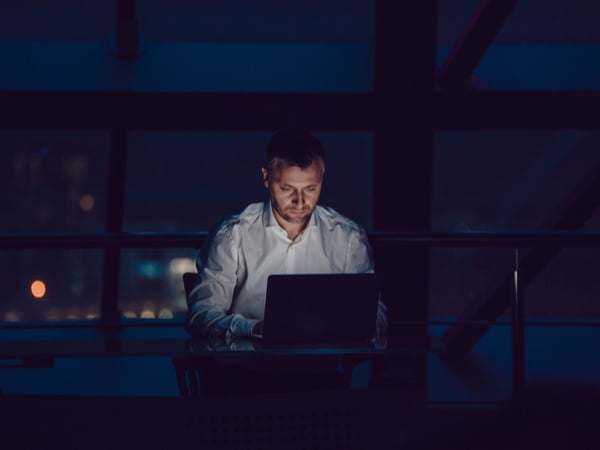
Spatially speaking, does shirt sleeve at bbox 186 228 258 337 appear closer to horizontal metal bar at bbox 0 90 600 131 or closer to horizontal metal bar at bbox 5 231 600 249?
horizontal metal bar at bbox 5 231 600 249

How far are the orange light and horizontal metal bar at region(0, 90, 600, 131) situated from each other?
0.91m

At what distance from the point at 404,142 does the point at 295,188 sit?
200 centimetres

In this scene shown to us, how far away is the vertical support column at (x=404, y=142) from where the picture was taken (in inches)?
146

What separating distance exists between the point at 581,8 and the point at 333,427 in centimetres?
367

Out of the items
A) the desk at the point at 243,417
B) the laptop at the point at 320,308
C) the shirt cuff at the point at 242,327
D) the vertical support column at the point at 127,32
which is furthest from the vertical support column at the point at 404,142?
the desk at the point at 243,417

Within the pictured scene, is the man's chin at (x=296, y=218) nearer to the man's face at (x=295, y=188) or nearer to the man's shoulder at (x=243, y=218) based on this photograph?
the man's face at (x=295, y=188)

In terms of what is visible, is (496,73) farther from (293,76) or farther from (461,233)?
(461,233)

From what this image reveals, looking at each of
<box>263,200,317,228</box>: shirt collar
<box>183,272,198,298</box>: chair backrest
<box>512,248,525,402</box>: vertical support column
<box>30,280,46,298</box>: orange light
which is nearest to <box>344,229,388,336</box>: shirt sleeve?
<box>263,200,317,228</box>: shirt collar

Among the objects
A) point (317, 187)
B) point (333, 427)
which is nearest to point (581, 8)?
point (317, 187)

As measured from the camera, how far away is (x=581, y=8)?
4.12 meters

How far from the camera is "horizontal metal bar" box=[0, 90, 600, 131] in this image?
3971mm

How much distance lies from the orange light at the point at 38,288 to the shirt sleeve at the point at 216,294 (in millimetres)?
2757

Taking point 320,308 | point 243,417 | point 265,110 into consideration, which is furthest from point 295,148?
point 265,110

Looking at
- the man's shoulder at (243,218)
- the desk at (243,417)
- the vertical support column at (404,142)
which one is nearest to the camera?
the desk at (243,417)
